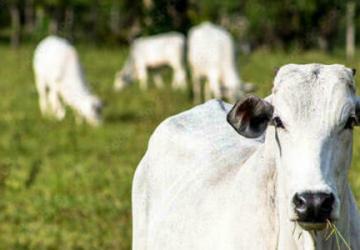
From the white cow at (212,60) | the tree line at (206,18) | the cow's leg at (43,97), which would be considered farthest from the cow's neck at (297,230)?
the tree line at (206,18)

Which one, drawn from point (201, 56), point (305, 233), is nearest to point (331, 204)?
point (305, 233)

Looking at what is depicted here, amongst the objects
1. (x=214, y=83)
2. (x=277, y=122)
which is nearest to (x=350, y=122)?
(x=277, y=122)

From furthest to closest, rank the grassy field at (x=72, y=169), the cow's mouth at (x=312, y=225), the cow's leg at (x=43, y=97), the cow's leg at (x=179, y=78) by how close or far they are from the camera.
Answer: the cow's leg at (x=179, y=78) < the cow's leg at (x=43, y=97) < the grassy field at (x=72, y=169) < the cow's mouth at (x=312, y=225)

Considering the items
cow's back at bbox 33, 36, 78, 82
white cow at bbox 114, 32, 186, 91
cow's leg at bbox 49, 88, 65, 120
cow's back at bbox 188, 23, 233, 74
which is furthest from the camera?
white cow at bbox 114, 32, 186, 91

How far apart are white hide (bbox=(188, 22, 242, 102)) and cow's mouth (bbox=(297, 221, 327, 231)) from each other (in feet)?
63.4

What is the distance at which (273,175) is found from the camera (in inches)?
226

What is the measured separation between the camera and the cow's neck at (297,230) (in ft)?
17.7

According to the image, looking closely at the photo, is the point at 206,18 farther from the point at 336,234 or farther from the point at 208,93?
the point at 336,234

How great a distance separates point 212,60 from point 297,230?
829 inches

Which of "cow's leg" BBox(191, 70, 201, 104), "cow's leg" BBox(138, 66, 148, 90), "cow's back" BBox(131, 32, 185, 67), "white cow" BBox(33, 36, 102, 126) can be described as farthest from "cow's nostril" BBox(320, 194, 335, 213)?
"cow's back" BBox(131, 32, 185, 67)

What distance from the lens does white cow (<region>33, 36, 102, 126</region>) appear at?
21.8 m

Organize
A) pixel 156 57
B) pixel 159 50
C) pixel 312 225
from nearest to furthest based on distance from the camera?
1. pixel 312 225
2. pixel 159 50
3. pixel 156 57

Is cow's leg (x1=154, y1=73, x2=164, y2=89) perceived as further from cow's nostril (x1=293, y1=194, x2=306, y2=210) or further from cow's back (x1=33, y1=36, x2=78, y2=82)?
cow's nostril (x1=293, y1=194, x2=306, y2=210)

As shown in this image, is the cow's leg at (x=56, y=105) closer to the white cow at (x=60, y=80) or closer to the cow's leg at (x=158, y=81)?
the white cow at (x=60, y=80)
